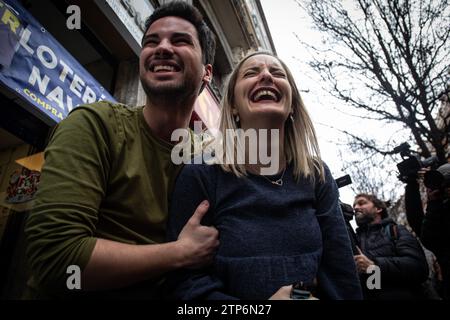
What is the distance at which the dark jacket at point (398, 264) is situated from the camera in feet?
9.98

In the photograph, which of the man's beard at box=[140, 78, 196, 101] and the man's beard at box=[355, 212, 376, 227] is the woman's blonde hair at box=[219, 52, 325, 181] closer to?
the man's beard at box=[140, 78, 196, 101]

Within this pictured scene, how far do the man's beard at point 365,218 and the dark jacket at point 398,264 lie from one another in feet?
1.21

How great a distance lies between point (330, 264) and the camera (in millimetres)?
1324

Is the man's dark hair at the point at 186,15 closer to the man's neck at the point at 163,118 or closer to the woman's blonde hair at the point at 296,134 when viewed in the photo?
the woman's blonde hair at the point at 296,134

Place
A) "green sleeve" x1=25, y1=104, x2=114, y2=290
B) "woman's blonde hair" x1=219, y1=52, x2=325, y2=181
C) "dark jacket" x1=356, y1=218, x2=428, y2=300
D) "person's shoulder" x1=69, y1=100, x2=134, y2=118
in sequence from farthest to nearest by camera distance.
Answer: "dark jacket" x1=356, y1=218, x2=428, y2=300
"woman's blonde hair" x1=219, y1=52, x2=325, y2=181
"person's shoulder" x1=69, y1=100, x2=134, y2=118
"green sleeve" x1=25, y1=104, x2=114, y2=290

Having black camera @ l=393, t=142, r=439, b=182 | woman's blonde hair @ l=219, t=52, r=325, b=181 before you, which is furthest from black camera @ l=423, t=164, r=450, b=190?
woman's blonde hair @ l=219, t=52, r=325, b=181

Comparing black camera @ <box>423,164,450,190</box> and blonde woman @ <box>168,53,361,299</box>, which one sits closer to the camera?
blonde woman @ <box>168,53,361,299</box>

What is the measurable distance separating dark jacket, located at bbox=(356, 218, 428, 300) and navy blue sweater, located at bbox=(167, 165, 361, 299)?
1.71 metres

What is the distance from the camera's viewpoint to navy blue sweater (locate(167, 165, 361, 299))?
1164 mm

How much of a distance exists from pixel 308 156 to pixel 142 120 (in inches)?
39.5

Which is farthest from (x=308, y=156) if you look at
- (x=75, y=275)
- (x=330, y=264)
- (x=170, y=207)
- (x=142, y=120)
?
(x=75, y=275)

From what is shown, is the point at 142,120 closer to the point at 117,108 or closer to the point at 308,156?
the point at 117,108

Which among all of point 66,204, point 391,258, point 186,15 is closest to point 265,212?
point 66,204

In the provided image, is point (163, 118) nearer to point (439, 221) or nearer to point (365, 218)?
point (439, 221)
